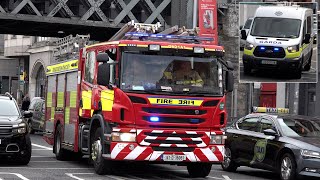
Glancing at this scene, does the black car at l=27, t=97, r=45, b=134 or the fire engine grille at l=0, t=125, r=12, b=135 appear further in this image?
the black car at l=27, t=97, r=45, b=134

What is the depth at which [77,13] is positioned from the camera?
119 feet

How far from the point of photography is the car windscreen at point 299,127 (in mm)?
15844

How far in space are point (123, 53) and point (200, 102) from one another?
5.84 ft

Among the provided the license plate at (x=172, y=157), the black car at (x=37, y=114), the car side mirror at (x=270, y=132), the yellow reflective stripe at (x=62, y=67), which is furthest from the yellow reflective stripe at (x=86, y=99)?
the black car at (x=37, y=114)

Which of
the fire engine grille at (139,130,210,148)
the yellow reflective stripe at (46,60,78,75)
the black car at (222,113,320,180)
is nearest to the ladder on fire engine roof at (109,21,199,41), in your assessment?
the yellow reflective stripe at (46,60,78,75)

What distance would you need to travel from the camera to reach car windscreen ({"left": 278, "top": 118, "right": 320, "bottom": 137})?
1584cm

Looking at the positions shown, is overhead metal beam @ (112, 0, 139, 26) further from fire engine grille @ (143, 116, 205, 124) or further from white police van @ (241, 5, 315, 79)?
fire engine grille @ (143, 116, 205, 124)

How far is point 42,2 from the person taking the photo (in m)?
33.4

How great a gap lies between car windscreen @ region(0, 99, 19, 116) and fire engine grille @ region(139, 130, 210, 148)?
188 inches

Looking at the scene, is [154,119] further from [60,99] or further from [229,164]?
[60,99]

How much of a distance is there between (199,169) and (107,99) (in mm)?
2586

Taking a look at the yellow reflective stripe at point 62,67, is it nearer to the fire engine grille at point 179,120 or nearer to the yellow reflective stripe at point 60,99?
the yellow reflective stripe at point 60,99

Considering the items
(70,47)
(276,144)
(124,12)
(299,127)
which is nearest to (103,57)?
(276,144)

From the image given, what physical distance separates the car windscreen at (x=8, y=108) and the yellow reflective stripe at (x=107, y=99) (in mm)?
3619
